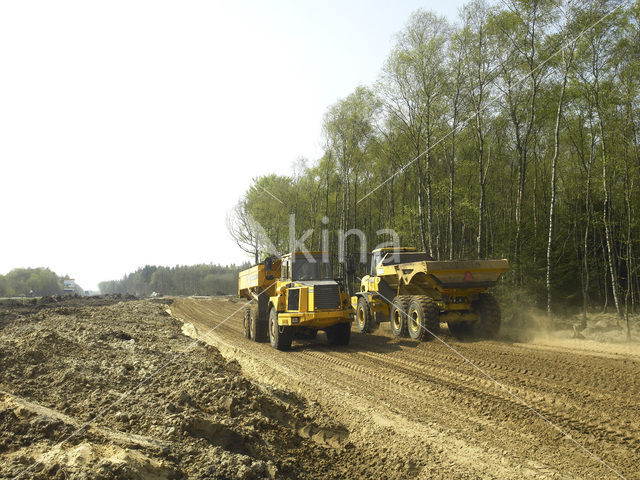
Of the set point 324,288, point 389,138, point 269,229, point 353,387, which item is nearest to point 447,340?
point 324,288

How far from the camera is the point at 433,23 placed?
848 inches

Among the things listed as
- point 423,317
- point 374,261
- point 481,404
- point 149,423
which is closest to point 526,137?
point 374,261

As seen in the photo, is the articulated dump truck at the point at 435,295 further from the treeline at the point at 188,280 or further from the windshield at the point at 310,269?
the treeline at the point at 188,280

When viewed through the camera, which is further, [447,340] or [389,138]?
[389,138]

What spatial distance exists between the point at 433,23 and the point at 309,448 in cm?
2099

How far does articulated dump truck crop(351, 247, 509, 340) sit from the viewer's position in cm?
1259

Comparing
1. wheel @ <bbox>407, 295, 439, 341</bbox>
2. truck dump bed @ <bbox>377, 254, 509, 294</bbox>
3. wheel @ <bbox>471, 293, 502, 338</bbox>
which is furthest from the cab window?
wheel @ <bbox>471, 293, 502, 338</bbox>

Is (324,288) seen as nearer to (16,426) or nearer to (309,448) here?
(309,448)

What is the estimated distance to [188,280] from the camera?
111375 mm

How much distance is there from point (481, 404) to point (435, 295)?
7060mm

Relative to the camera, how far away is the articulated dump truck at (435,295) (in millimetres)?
12586

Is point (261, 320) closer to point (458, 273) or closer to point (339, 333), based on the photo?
point (339, 333)

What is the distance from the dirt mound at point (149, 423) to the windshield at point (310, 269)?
4966mm

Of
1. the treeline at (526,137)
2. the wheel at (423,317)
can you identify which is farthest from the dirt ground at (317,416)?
the treeline at (526,137)
